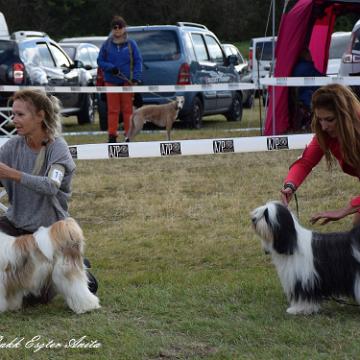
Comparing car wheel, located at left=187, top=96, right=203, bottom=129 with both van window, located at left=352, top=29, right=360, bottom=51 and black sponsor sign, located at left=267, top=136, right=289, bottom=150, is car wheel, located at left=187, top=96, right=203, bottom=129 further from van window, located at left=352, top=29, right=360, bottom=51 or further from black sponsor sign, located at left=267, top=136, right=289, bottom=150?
black sponsor sign, located at left=267, top=136, right=289, bottom=150

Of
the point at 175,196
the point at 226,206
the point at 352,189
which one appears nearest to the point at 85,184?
the point at 175,196

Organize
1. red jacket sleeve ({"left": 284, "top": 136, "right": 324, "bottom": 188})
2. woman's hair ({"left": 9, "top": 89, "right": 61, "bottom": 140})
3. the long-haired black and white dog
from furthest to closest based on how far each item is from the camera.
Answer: red jacket sleeve ({"left": 284, "top": 136, "right": 324, "bottom": 188}) → woman's hair ({"left": 9, "top": 89, "right": 61, "bottom": 140}) → the long-haired black and white dog

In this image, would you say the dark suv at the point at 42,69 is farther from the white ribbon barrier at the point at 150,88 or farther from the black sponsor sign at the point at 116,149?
the black sponsor sign at the point at 116,149

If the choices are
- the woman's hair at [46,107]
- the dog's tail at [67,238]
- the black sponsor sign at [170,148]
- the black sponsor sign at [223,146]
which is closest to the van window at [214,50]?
the black sponsor sign at [223,146]

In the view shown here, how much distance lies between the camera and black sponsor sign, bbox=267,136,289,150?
24.9 ft

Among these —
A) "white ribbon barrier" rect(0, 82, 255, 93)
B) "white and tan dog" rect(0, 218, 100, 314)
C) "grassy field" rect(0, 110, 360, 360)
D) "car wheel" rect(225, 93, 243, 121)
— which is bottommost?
"car wheel" rect(225, 93, 243, 121)

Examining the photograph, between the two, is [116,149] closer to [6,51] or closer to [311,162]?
[311,162]

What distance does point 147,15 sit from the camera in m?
49.3

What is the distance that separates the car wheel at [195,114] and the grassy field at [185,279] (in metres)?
4.72

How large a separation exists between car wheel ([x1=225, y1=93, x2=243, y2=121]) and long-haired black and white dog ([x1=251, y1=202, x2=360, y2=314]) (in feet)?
41.2

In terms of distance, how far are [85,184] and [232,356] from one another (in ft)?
17.6

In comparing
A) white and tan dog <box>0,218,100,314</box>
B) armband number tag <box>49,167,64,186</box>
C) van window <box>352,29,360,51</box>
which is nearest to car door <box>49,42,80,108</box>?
van window <box>352,29,360,51</box>

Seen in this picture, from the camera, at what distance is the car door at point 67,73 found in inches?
595

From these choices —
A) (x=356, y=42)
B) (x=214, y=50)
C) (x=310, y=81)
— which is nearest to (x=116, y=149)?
(x=310, y=81)
